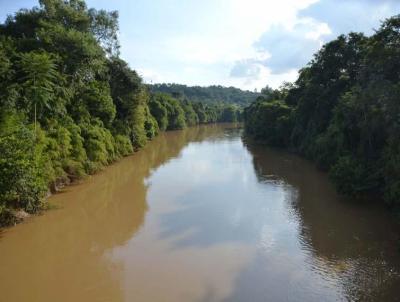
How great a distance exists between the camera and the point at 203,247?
16828 mm

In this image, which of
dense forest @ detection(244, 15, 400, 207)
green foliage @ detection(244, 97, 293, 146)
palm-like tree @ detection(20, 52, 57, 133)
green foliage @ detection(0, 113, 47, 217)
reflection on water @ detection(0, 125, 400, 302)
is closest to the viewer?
reflection on water @ detection(0, 125, 400, 302)

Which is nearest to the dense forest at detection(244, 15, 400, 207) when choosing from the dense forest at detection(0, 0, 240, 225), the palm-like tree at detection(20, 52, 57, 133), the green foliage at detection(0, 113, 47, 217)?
the green foliage at detection(0, 113, 47, 217)

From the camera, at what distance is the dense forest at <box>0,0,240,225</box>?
18.6 metres

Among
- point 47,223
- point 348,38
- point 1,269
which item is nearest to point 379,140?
point 348,38

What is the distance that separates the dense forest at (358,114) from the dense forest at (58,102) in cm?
1614

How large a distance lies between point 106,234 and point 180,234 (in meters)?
3.43

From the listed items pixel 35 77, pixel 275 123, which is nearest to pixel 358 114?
pixel 35 77

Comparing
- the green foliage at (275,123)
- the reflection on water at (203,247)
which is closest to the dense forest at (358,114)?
the reflection on water at (203,247)

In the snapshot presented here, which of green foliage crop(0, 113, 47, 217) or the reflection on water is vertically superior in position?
green foliage crop(0, 113, 47, 217)

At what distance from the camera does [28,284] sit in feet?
45.1

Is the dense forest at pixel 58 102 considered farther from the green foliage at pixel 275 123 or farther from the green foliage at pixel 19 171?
the green foliage at pixel 275 123

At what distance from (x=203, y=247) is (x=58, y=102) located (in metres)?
16.9

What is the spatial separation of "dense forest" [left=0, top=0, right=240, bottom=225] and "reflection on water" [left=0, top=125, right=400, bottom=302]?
2.22 metres

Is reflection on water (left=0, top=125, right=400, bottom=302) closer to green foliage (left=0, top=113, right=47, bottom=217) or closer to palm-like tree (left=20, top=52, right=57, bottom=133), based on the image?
green foliage (left=0, top=113, right=47, bottom=217)
